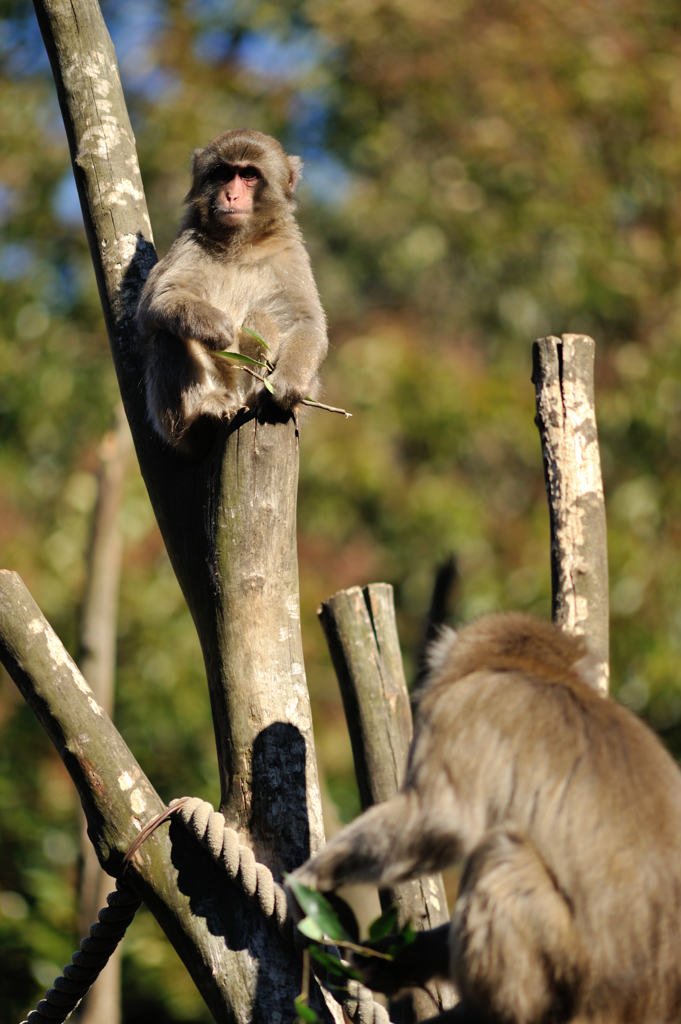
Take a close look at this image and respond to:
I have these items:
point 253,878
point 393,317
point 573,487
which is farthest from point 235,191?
point 393,317

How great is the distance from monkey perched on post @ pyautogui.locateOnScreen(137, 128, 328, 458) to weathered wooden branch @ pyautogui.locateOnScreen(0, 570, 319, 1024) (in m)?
0.82

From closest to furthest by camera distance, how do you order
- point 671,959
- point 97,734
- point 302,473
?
point 671,959 → point 97,734 → point 302,473

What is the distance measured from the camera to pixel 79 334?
8727 millimetres

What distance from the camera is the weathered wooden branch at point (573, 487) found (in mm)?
3270

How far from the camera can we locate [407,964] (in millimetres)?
2436

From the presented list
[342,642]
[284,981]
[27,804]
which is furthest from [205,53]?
[284,981]

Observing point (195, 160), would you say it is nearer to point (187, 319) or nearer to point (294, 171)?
point (294, 171)

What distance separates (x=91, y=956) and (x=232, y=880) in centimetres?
51

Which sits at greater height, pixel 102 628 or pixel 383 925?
pixel 102 628

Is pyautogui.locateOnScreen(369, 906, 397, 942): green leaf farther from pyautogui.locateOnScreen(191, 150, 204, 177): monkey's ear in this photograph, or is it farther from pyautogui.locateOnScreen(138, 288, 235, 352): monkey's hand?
pyautogui.locateOnScreen(191, 150, 204, 177): monkey's ear

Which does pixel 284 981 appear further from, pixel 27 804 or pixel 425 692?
pixel 27 804

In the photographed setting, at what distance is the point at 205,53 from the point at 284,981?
9.17 m

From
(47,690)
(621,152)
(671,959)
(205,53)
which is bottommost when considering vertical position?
(671,959)

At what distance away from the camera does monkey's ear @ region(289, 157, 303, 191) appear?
185 inches
